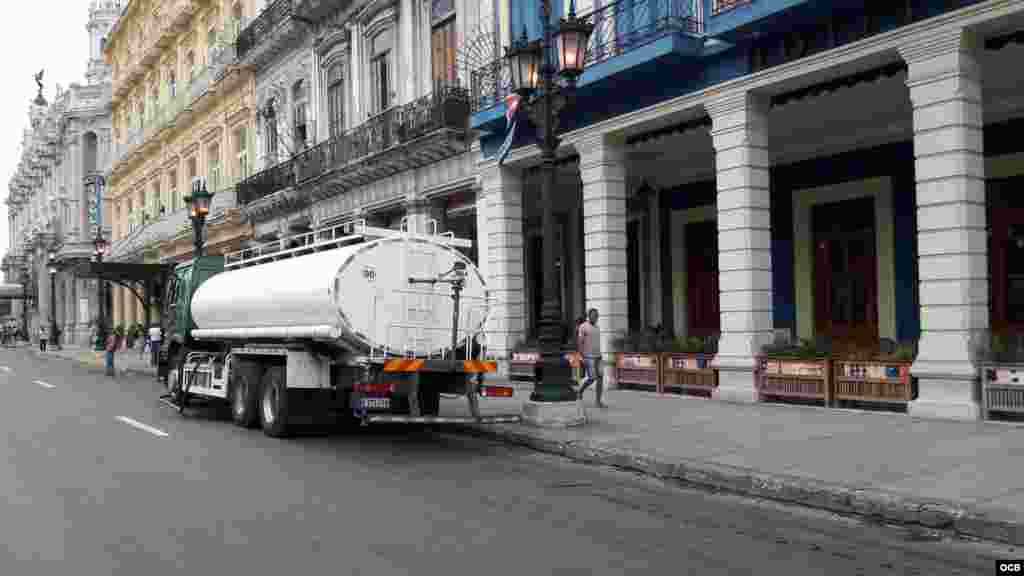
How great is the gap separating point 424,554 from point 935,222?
8644mm

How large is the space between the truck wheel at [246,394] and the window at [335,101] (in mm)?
14643

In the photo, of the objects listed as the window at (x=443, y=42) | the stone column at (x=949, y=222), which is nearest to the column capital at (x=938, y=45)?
the stone column at (x=949, y=222)

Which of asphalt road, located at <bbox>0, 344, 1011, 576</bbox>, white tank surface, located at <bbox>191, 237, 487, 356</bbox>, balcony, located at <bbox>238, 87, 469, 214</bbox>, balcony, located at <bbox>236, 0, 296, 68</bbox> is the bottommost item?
asphalt road, located at <bbox>0, 344, 1011, 576</bbox>

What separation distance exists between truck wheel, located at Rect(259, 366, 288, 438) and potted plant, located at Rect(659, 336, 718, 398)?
22.5 ft

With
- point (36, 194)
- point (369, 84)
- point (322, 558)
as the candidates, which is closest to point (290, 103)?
point (369, 84)

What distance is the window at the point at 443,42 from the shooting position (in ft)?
71.7

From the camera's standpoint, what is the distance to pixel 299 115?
30000 millimetres

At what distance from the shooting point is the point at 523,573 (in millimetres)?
5527

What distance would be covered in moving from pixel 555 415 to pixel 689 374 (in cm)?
415

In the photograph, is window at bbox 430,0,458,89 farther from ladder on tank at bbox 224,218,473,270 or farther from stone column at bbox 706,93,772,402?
stone column at bbox 706,93,772,402

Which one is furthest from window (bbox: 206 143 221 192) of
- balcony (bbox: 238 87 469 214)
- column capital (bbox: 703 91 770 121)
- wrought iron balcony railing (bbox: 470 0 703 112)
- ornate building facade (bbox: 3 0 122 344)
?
column capital (bbox: 703 91 770 121)

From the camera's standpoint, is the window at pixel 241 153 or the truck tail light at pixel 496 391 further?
the window at pixel 241 153

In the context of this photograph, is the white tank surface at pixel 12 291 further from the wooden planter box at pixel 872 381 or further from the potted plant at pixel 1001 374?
the potted plant at pixel 1001 374

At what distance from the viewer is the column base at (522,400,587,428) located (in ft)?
38.9
